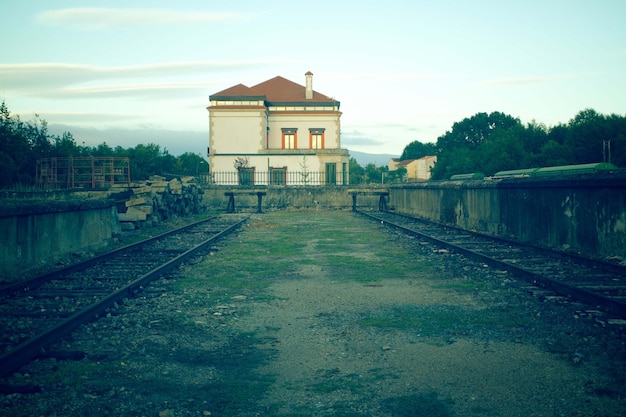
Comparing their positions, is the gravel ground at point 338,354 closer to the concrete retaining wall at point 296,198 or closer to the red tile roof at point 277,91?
the concrete retaining wall at point 296,198

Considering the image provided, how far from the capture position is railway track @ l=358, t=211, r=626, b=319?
5992 mm

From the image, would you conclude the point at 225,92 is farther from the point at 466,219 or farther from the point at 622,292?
the point at 622,292

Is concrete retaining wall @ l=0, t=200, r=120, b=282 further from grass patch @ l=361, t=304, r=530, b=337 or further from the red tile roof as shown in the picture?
the red tile roof

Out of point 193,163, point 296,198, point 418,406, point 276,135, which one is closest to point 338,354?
point 418,406

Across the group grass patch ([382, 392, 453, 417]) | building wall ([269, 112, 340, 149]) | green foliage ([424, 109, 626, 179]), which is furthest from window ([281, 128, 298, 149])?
grass patch ([382, 392, 453, 417])

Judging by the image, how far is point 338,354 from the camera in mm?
4461

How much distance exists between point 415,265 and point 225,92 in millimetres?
A: 49871

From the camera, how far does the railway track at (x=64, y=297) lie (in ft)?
14.8

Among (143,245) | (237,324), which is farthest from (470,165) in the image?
(237,324)

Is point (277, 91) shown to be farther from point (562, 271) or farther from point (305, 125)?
point (562, 271)

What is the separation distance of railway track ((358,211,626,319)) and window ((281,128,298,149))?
153 ft

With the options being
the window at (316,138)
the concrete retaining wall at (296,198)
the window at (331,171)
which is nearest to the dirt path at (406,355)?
the concrete retaining wall at (296,198)

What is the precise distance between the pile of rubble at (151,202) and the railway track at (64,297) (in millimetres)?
6554

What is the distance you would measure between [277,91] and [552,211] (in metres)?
53.2
